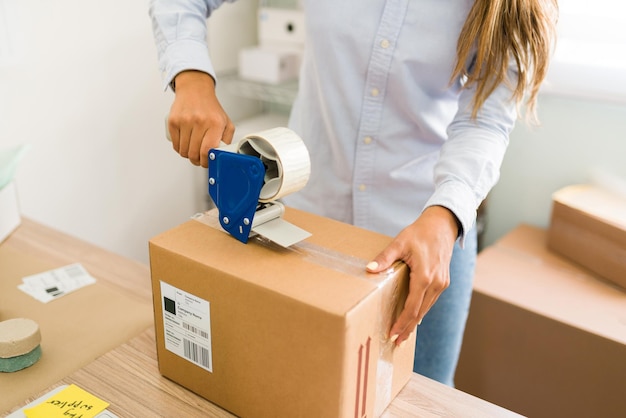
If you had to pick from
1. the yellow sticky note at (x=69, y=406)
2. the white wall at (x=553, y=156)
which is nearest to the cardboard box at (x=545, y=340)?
the white wall at (x=553, y=156)

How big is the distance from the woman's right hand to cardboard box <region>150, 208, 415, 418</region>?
0.32 feet

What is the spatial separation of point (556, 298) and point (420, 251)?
84cm

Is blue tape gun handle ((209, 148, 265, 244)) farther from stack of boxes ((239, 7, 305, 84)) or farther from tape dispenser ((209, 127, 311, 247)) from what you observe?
stack of boxes ((239, 7, 305, 84))

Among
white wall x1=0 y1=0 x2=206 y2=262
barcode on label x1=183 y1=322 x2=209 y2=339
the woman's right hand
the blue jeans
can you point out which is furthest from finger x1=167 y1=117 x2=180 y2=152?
white wall x1=0 y1=0 x2=206 y2=262

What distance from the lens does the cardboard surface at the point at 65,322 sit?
2.53 feet

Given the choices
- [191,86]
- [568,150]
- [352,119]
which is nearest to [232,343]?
[191,86]

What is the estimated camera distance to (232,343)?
663 mm

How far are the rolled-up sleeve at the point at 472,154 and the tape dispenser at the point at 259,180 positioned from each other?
0.20 metres

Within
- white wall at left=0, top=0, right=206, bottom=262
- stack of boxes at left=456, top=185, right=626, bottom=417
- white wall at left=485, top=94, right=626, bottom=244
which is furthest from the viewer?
white wall at left=485, top=94, right=626, bottom=244

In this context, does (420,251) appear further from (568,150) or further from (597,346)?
(568,150)

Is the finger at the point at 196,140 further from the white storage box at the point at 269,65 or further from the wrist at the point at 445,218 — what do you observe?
the white storage box at the point at 269,65

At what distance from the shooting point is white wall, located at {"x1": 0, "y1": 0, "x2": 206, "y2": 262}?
4.97 feet

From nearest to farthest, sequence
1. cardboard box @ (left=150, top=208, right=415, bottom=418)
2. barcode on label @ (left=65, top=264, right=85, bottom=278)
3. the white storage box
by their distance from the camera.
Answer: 1. cardboard box @ (left=150, top=208, right=415, bottom=418)
2. barcode on label @ (left=65, top=264, right=85, bottom=278)
3. the white storage box

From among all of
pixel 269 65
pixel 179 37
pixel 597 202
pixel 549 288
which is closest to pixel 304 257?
pixel 179 37
